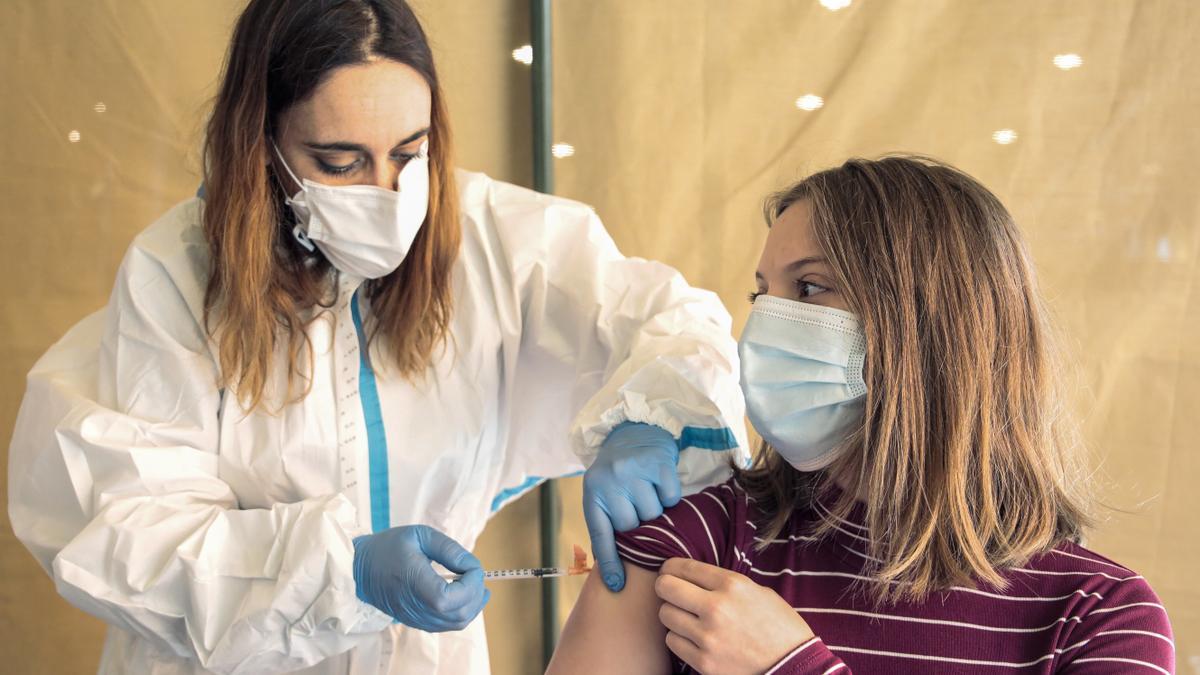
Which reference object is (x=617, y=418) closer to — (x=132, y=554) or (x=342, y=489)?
(x=342, y=489)

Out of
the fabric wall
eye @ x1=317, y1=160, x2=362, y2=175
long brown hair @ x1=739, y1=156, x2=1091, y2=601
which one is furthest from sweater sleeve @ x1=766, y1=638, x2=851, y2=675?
the fabric wall

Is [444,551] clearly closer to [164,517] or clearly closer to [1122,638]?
[164,517]

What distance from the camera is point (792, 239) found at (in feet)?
4.29

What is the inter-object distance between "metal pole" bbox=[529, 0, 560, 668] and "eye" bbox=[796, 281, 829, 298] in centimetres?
143

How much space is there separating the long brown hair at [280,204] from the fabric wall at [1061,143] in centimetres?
89

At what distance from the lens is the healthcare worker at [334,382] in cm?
147

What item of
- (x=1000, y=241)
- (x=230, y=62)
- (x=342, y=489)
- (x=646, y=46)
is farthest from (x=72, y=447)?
(x=646, y=46)

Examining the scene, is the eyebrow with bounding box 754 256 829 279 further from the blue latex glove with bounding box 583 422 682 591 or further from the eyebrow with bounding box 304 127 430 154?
the eyebrow with bounding box 304 127 430 154

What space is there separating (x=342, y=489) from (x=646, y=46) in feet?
4.33

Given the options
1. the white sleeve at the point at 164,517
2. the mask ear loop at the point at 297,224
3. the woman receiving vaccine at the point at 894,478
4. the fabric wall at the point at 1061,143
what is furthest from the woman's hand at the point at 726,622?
the fabric wall at the point at 1061,143

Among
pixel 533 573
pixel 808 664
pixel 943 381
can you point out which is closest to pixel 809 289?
pixel 943 381

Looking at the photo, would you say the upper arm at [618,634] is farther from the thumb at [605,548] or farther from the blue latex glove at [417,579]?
the blue latex glove at [417,579]

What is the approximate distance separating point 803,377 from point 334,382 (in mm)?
814

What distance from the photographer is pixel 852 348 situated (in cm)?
125
